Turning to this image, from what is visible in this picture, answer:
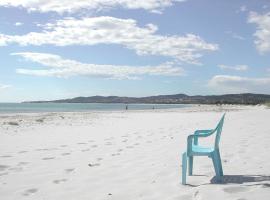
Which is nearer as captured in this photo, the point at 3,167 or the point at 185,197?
the point at 185,197

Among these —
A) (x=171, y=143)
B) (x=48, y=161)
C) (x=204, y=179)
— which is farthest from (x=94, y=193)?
(x=171, y=143)

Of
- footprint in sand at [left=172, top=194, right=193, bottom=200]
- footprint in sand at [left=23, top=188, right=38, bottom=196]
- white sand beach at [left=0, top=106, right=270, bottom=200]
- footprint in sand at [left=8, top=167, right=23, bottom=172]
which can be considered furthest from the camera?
footprint in sand at [left=8, top=167, right=23, bottom=172]

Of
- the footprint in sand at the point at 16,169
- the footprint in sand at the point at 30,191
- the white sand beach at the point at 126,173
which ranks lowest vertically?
the footprint in sand at the point at 30,191

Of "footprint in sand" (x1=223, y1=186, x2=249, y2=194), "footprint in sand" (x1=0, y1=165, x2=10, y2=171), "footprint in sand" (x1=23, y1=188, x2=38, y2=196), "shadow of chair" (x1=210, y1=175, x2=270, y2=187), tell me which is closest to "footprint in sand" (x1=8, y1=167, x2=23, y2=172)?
"footprint in sand" (x1=0, y1=165, x2=10, y2=171)

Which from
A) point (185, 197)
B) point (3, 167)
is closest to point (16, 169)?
point (3, 167)

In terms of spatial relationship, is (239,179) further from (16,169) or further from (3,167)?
(3,167)

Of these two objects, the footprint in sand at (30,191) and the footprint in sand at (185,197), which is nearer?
the footprint in sand at (185,197)

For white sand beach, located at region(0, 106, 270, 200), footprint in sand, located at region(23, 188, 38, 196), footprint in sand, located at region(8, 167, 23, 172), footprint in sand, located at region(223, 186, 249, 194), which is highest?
footprint in sand, located at region(223, 186, 249, 194)

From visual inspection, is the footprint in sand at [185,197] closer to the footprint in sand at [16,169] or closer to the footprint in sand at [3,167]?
the footprint in sand at [16,169]

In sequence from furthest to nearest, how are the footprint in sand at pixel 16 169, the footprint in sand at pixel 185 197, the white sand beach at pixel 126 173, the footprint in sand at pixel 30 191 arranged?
the footprint in sand at pixel 16 169
the footprint in sand at pixel 30 191
the white sand beach at pixel 126 173
the footprint in sand at pixel 185 197

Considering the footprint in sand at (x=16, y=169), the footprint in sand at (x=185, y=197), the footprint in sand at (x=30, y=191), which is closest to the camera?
the footprint in sand at (x=185, y=197)

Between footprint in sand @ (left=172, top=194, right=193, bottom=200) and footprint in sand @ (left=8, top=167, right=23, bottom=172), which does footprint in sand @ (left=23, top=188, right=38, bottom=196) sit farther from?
footprint in sand @ (left=172, top=194, right=193, bottom=200)

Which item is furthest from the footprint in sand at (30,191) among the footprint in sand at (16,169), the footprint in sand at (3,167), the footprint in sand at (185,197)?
the footprint in sand at (185,197)

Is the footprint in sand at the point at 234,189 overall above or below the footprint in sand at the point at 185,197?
above
